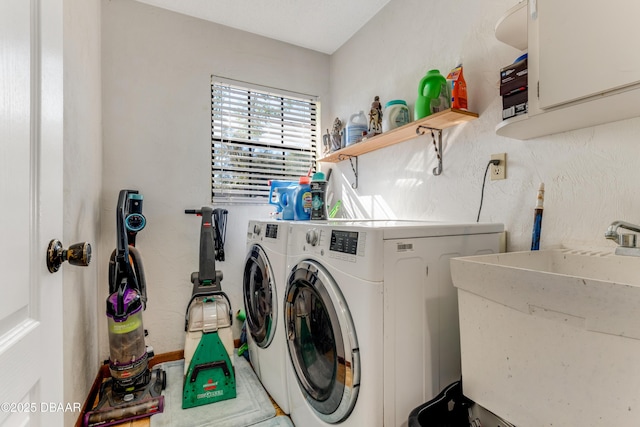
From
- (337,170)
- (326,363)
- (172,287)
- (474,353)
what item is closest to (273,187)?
(337,170)

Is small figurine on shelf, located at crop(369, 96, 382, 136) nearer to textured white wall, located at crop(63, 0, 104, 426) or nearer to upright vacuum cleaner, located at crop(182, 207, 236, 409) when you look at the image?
upright vacuum cleaner, located at crop(182, 207, 236, 409)

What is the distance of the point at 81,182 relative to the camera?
5.01ft

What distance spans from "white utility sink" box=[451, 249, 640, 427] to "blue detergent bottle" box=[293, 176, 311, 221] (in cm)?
102

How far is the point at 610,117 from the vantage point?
98cm

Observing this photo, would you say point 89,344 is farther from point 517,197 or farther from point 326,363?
point 517,197

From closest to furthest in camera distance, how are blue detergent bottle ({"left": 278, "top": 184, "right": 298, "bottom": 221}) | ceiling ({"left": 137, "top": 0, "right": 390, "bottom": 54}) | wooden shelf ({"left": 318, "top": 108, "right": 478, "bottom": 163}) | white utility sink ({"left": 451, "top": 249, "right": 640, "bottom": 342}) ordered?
1. white utility sink ({"left": 451, "top": 249, "right": 640, "bottom": 342})
2. wooden shelf ({"left": 318, "top": 108, "right": 478, "bottom": 163})
3. blue detergent bottle ({"left": 278, "top": 184, "right": 298, "bottom": 221})
4. ceiling ({"left": 137, "top": 0, "right": 390, "bottom": 54})

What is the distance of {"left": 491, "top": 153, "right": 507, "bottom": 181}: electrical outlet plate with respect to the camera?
135 centimetres

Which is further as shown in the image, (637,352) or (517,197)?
(517,197)

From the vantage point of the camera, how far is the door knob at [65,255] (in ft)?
2.00

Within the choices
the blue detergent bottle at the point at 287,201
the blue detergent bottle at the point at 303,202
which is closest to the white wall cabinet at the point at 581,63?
the blue detergent bottle at the point at 303,202

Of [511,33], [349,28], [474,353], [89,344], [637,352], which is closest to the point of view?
[637,352]

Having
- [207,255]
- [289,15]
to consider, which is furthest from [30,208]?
[289,15]

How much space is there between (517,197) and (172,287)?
2.28 m

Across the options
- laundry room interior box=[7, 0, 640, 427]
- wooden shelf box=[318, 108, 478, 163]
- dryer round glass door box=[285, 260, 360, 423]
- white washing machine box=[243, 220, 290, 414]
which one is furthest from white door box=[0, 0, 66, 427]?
wooden shelf box=[318, 108, 478, 163]
